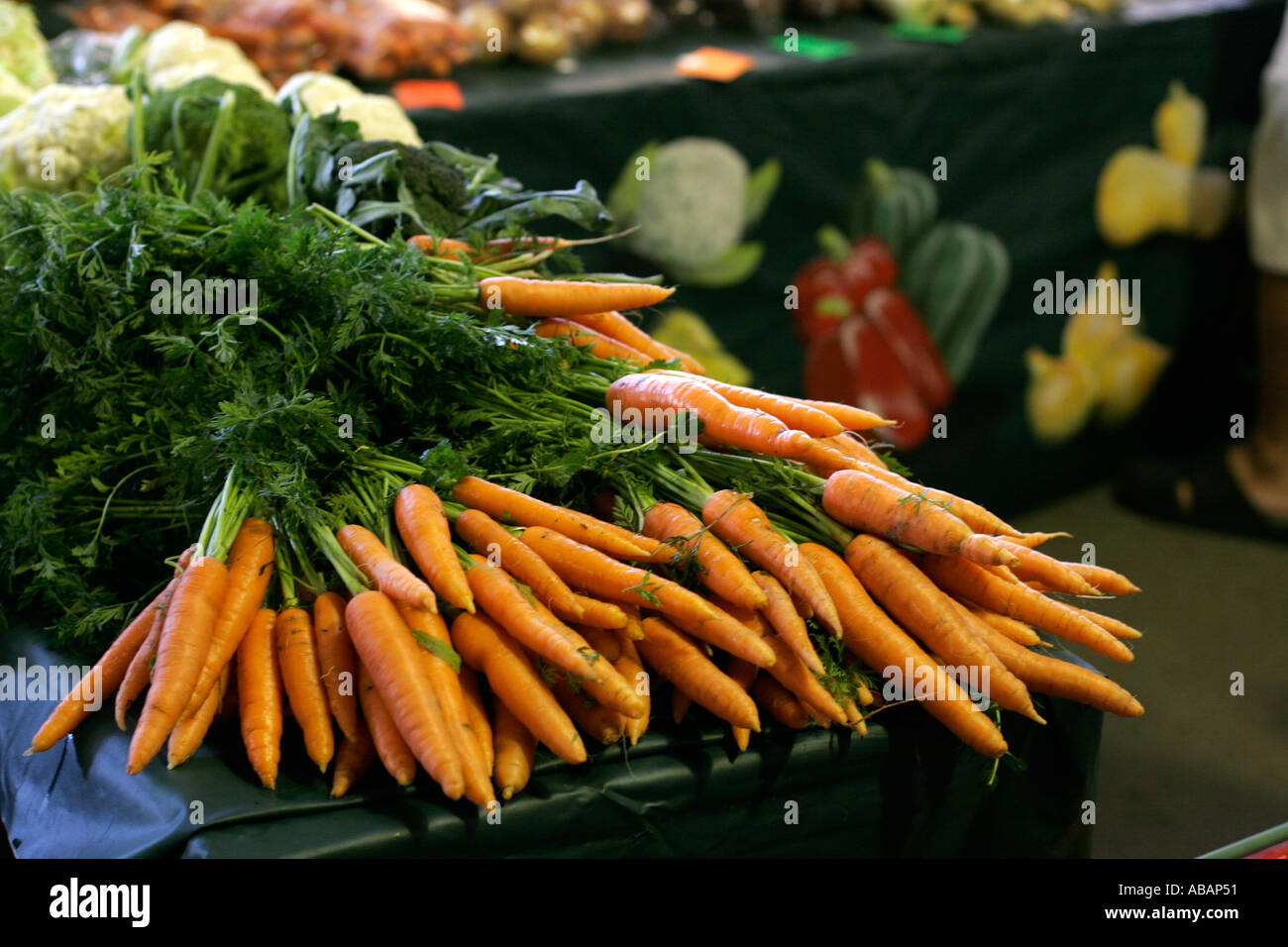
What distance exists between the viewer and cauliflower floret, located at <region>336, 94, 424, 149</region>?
239cm

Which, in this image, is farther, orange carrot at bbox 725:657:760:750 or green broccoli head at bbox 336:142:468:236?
green broccoli head at bbox 336:142:468:236

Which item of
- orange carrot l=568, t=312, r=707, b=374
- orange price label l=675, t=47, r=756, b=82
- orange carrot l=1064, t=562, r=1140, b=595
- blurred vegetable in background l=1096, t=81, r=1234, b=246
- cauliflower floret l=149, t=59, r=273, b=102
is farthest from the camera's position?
blurred vegetable in background l=1096, t=81, r=1234, b=246

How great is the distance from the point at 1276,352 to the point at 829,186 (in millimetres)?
1804

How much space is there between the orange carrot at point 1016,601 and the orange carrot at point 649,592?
294mm

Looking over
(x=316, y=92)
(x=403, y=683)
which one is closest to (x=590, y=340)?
(x=403, y=683)

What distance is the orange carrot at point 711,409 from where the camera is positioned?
152 centimetres

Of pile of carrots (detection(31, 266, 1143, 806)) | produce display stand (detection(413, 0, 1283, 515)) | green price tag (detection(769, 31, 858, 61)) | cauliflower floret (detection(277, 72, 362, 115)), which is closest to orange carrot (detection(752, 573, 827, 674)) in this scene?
pile of carrots (detection(31, 266, 1143, 806))

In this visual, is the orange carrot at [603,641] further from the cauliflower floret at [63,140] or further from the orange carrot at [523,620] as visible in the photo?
the cauliflower floret at [63,140]

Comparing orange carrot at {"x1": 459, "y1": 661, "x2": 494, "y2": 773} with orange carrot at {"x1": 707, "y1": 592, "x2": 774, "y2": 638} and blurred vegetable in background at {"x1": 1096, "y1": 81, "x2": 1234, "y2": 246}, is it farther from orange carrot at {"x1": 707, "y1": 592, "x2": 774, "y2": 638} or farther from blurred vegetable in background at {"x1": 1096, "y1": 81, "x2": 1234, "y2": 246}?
blurred vegetable in background at {"x1": 1096, "y1": 81, "x2": 1234, "y2": 246}

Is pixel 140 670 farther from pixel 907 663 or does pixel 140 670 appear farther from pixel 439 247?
pixel 907 663

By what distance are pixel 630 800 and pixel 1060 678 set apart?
58cm

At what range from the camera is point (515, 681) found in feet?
4.53

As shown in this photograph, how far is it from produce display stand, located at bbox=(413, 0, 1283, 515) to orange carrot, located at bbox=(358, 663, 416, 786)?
2068 millimetres

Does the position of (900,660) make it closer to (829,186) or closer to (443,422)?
(443,422)
